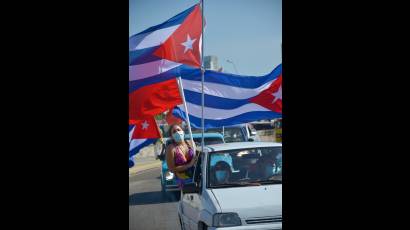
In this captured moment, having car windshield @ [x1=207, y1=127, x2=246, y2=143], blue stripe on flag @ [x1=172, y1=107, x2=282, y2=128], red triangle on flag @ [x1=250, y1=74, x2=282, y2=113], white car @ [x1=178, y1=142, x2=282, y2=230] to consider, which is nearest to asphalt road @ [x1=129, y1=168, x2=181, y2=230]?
white car @ [x1=178, y1=142, x2=282, y2=230]

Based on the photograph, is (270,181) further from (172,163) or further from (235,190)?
(172,163)

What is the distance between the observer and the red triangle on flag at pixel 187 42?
9570 millimetres

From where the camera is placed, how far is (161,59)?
9.32 m

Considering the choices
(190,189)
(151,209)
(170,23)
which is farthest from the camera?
(151,209)

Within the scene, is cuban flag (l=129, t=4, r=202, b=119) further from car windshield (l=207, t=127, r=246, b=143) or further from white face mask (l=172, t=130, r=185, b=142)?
car windshield (l=207, t=127, r=246, b=143)

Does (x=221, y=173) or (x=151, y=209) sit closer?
(x=221, y=173)

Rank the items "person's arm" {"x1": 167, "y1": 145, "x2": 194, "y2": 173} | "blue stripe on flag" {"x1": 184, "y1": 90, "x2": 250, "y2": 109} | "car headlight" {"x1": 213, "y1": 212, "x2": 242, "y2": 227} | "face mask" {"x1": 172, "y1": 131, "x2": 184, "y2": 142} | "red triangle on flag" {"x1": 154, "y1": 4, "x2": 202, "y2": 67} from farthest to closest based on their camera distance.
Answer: "blue stripe on flag" {"x1": 184, "y1": 90, "x2": 250, "y2": 109} < "red triangle on flag" {"x1": 154, "y1": 4, "x2": 202, "y2": 67} < "face mask" {"x1": 172, "y1": 131, "x2": 184, "y2": 142} < "person's arm" {"x1": 167, "y1": 145, "x2": 194, "y2": 173} < "car headlight" {"x1": 213, "y1": 212, "x2": 242, "y2": 227}

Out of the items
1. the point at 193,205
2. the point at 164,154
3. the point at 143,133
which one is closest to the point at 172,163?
the point at 193,205

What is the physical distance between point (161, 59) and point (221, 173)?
2.77 metres

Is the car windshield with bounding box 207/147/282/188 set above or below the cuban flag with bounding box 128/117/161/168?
below

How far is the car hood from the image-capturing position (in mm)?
6434
